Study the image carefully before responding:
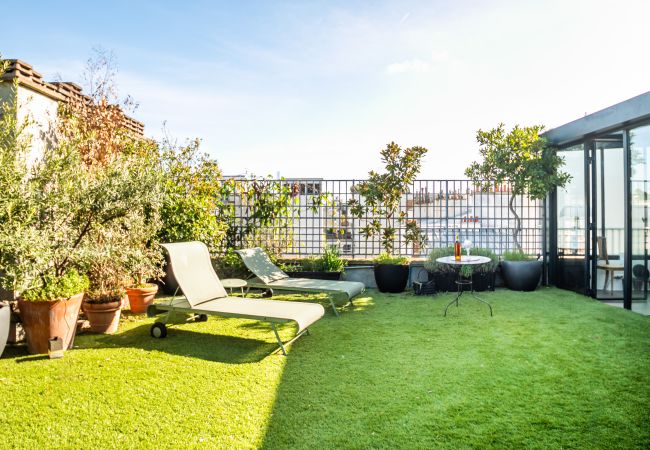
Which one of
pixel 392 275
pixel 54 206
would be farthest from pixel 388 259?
pixel 54 206

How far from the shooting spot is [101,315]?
5141mm

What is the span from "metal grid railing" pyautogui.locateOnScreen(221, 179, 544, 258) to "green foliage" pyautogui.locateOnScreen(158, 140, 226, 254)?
0.85m

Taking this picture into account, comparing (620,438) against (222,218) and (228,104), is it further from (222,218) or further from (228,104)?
(228,104)

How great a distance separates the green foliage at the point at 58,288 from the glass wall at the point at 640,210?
26.7ft

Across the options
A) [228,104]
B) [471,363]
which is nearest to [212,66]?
[228,104]

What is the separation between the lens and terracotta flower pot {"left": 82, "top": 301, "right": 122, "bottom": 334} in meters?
5.12

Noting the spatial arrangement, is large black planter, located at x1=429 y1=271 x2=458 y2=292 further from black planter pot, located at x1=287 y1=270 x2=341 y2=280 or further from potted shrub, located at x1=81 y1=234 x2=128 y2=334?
potted shrub, located at x1=81 y1=234 x2=128 y2=334

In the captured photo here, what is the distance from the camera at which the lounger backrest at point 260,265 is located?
6895 mm

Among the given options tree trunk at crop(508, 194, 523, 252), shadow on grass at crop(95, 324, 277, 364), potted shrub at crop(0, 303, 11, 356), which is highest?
tree trunk at crop(508, 194, 523, 252)

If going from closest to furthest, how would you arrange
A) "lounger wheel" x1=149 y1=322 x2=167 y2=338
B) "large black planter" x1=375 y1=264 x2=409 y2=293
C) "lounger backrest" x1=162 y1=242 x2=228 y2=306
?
1. "lounger wheel" x1=149 y1=322 x2=167 y2=338
2. "lounger backrest" x1=162 y1=242 x2=228 y2=306
3. "large black planter" x1=375 y1=264 x2=409 y2=293

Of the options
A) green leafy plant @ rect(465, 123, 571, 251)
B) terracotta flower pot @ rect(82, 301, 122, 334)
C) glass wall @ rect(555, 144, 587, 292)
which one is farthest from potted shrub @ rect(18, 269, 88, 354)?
glass wall @ rect(555, 144, 587, 292)

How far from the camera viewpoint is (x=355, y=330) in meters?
5.26

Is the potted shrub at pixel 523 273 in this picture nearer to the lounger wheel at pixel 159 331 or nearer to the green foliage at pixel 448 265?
the green foliage at pixel 448 265

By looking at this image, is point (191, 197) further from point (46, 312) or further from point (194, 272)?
point (46, 312)
